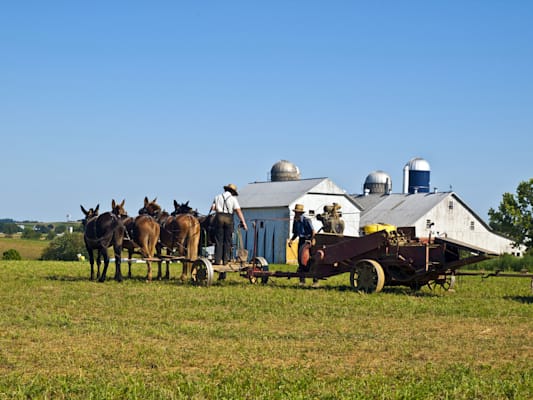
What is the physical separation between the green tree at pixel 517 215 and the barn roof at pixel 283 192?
16733 millimetres

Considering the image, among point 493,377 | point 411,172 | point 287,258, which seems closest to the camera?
point 493,377

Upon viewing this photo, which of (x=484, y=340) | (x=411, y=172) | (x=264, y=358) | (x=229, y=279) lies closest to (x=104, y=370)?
(x=264, y=358)

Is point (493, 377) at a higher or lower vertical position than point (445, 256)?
lower

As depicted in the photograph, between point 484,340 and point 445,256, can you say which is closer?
point 484,340

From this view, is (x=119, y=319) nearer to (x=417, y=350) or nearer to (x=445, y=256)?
(x=417, y=350)

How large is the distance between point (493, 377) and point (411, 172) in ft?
218

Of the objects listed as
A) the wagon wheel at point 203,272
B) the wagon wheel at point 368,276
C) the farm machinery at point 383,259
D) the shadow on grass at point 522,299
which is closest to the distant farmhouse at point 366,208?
the wagon wheel at point 203,272

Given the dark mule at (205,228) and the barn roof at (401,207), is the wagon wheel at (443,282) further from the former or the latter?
the barn roof at (401,207)

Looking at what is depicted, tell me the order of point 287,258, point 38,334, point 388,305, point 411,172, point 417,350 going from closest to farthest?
1. point 417,350
2. point 38,334
3. point 388,305
4. point 287,258
5. point 411,172

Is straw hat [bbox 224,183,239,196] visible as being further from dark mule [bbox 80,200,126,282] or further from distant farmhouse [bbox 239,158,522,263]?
distant farmhouse [bbox 239,158,522,263]

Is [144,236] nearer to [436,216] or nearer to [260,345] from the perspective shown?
[260,345]

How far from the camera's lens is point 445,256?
18.3m

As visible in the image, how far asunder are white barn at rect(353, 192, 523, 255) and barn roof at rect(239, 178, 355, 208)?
6.32 meters

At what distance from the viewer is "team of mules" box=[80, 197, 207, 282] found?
21.3 meters
